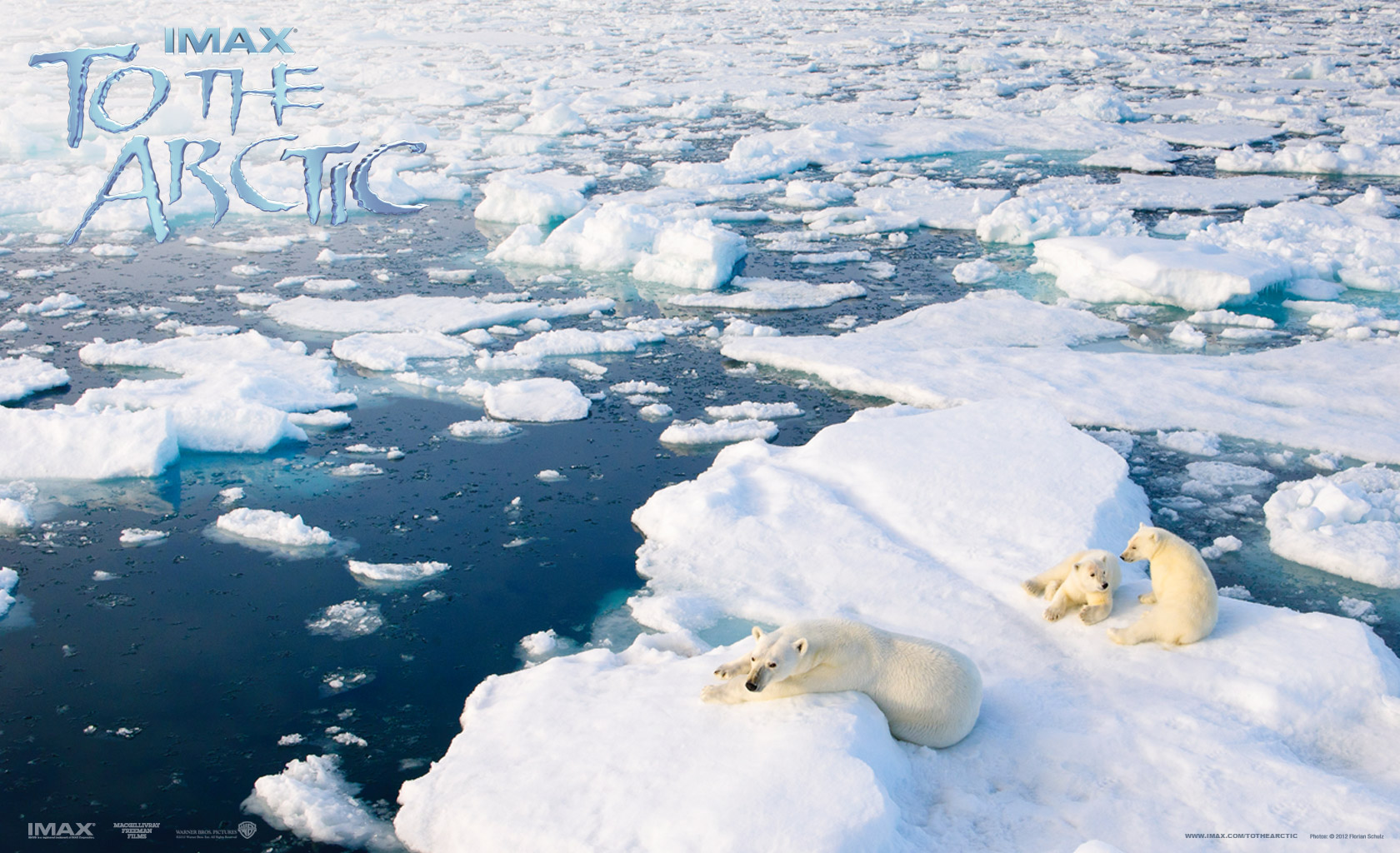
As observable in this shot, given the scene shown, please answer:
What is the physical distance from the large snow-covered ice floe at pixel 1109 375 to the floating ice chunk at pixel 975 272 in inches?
43.0

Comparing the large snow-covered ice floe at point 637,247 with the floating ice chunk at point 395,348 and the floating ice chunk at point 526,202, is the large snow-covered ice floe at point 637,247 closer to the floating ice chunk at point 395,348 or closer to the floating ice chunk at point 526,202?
the floating ice chunk at point 526,202

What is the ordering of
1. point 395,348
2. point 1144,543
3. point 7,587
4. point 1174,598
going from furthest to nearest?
point 395,348 < point 7,587 < point 1144,543 < point 1174,598

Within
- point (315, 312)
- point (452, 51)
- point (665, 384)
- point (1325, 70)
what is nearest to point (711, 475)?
point (665, 384)

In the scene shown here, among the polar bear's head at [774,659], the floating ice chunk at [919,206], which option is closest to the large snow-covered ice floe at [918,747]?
the polar bear's head at [774,659]

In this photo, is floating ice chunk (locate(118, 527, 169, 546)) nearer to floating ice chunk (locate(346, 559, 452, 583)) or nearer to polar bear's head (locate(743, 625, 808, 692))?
floating ice chunk (locate(346, 559, 452, 583))

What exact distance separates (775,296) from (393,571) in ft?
15.8

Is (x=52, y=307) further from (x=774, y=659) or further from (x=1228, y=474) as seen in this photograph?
(x=1228, y=474)

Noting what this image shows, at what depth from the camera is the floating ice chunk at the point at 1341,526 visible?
16.8ft

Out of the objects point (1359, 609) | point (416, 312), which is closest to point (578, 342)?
point (416, 312)

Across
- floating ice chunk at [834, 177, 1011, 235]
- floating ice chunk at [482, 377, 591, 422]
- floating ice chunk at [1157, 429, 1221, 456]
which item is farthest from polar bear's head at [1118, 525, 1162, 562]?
floating ice chunk at [834, 177, 1011, 235]

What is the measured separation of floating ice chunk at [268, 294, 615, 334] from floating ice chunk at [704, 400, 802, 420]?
7.40 ft

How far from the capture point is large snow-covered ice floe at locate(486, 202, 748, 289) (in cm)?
945

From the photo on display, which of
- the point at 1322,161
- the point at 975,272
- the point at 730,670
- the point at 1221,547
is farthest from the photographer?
the point at 1322,161

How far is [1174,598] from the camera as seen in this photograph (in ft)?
13.4
